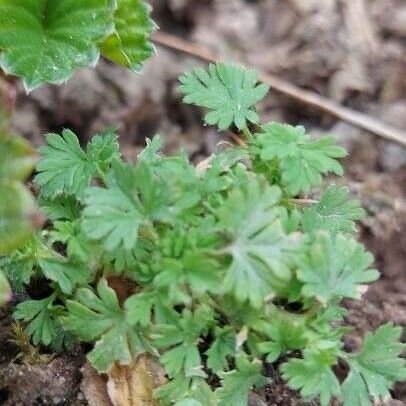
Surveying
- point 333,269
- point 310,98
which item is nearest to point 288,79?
point 310,98

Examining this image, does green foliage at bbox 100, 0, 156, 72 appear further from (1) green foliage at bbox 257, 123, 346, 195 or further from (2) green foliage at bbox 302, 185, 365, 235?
(2) green foliage at bbox 302, 185, 365, 235

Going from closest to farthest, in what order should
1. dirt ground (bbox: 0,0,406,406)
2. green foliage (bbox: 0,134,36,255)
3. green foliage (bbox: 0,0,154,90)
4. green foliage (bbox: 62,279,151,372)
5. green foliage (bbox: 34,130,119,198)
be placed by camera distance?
1. green foliage (bbox: 0,134,36,255)
2. green foliage (bbox: 62,279,151,372)
3. green foliage (bbox: 34,130,119,198)
4. green foliage (bbox: 0,0,154,90)
5. dirt ground (bbox: 0,0,406,406)

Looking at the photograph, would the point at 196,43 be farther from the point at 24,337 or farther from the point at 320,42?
the point at 24,337

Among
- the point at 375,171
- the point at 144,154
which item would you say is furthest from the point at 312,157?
the point at 375,171

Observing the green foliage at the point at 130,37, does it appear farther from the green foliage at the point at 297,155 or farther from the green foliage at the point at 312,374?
the green foliage at the point at 312,374

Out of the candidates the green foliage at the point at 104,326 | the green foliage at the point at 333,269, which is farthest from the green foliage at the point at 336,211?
the green foliage at the point at 104,326

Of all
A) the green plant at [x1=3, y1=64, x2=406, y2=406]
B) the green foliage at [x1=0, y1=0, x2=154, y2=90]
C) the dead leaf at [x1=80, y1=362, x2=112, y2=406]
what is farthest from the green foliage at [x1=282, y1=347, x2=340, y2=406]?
the green foliage at [x1=0, y1=0, x2=154, y2=90]
